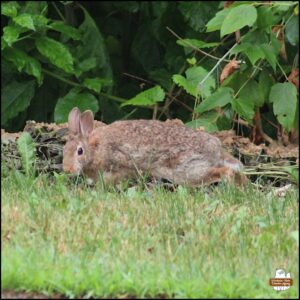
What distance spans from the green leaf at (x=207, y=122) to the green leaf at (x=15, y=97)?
258cm

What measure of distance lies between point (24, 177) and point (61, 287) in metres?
2.64

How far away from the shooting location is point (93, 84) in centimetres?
1198

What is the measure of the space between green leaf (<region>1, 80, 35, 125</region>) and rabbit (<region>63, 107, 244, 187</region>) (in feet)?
9.14

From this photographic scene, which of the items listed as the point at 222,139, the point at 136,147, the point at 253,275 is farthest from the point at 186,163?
the point at 253,275

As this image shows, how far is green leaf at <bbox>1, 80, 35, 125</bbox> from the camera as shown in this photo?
1206 cm

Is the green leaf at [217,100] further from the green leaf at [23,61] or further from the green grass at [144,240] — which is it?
the green leaf at [23,61]

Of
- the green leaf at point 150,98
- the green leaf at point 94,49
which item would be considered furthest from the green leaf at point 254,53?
the green leaf at point 94,49

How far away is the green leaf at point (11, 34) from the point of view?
36.3ft

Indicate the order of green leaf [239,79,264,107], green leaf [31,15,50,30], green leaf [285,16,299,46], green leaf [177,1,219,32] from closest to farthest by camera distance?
1. green leaf [285,16,299,46]
2. green leaf [239,79,264,107]
3. green leaf [31,15,50,30]
4. green leaf [177,1,219,32]

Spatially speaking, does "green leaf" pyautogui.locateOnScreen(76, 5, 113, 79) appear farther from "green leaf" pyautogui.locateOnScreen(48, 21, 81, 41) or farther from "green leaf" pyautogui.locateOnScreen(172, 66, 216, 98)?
"green leaf" pyautogui.locateOnScreen(172, 66, 216, 98)

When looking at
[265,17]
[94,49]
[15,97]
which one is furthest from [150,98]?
[15,97]

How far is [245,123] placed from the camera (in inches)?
432

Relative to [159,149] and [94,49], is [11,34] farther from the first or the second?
[159,149]

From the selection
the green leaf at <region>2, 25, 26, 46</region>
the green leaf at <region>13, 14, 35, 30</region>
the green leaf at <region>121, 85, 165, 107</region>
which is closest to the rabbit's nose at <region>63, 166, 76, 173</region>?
the green leaf at <region>121, 85, 165, 107</region>
